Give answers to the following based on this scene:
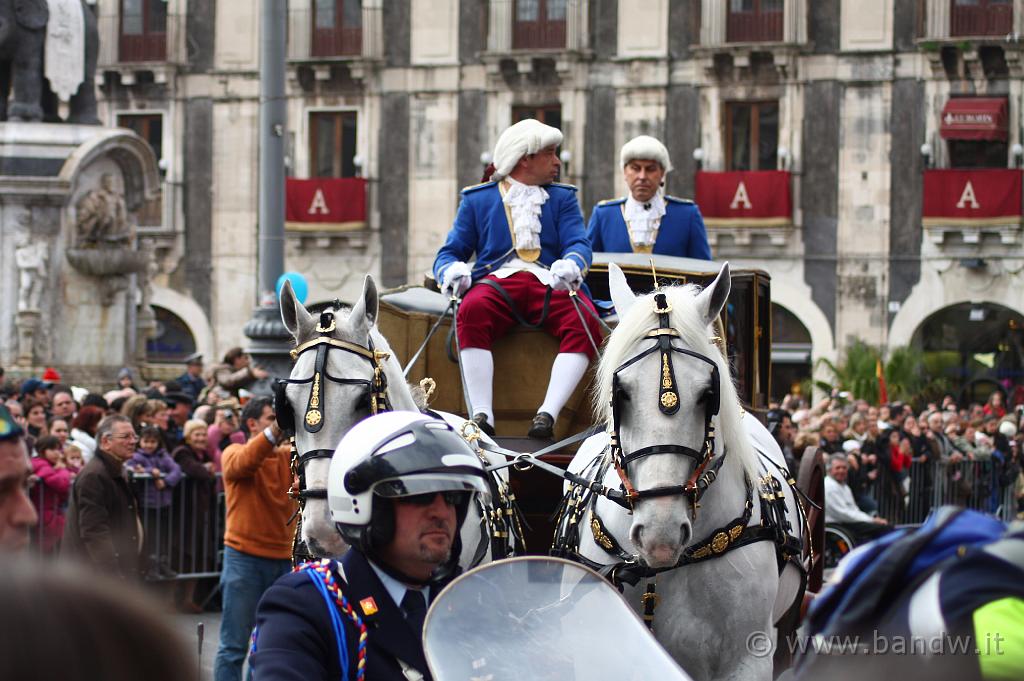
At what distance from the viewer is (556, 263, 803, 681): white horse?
5.57 meters

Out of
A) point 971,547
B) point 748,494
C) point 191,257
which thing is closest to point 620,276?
point 748,494

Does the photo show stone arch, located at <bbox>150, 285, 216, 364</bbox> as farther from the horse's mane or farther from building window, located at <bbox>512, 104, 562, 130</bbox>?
the horse's mane

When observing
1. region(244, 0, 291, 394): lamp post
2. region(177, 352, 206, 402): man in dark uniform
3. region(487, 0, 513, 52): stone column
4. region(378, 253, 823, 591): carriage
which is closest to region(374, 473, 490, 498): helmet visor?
region(378, 253, 823, 591): carriage

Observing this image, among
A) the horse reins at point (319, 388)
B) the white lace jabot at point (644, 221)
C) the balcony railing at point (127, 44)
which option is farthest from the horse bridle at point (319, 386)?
the balcony railing at point (127, 44)

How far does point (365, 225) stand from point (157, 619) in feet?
109

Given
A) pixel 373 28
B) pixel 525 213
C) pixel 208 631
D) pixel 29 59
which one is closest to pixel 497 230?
pixel 525 213

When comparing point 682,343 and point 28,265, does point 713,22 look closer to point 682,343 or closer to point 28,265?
point 28,265

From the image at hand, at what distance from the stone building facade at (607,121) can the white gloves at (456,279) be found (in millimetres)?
25643

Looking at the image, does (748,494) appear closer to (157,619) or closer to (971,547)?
(971,547)

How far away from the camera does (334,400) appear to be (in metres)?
6.09

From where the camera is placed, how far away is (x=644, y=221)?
860 centimetres

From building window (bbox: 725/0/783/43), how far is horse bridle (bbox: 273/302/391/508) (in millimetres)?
27572

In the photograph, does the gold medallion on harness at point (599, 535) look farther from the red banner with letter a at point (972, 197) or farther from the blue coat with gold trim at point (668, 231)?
the red banner with letter a at point (972, 197)

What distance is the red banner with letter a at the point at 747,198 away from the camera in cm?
3238
